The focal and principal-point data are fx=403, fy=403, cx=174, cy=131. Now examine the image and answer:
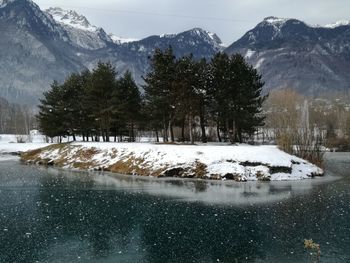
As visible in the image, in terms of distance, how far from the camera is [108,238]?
2152cm

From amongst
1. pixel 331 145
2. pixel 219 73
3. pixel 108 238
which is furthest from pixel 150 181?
pixel 331 145

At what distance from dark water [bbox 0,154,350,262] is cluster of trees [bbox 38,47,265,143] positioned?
943 inches

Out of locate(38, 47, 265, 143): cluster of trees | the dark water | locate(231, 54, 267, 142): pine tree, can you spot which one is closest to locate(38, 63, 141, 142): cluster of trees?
locate(38, 47, 265, 143): cluster of trees

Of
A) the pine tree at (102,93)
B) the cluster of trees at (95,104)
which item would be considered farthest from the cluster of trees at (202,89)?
the pine tree at (102,93)

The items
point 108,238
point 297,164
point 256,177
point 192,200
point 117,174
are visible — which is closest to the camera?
point 108,238

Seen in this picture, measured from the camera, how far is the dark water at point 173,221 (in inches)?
742

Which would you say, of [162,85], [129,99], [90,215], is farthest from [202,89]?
[90,215]

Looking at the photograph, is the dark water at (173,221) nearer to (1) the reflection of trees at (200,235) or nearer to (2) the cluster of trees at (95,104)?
(1) the reflection of trees at (200,235)

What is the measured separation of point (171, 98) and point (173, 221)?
131 ft

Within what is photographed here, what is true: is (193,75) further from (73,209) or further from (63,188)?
(73,209)

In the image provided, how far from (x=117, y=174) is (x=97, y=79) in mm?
25982

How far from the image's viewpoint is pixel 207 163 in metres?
47.1

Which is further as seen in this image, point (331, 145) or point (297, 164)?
point (331, 145)

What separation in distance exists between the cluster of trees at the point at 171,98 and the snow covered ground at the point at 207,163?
10.8 meters
